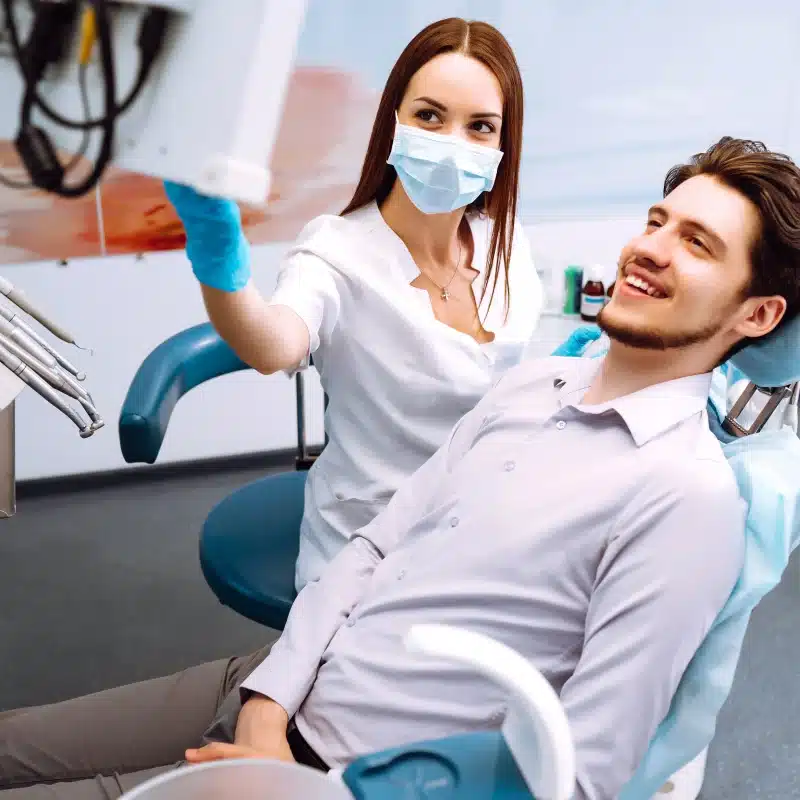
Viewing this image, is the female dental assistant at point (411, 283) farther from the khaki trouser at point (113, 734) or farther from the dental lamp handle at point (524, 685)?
Answer: the dental lamp handle at point (524, 685)

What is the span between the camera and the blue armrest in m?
1.36

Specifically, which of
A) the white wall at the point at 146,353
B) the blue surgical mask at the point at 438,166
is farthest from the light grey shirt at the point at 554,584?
the white wall at the point at 146,353

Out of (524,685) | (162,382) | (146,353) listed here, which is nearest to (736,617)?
(524,685)

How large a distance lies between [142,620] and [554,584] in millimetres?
1580

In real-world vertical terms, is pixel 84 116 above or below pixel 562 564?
above

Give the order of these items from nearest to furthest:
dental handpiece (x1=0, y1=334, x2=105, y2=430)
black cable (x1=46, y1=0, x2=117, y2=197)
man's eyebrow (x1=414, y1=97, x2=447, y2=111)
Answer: black cable (x1=46, y1=0, x2=117, y2=197), dental handpiece (x1=0, y1=334, x2=105, y2=430), man's eyebrow (x1=414, y1=97, x2=447, y2=111)

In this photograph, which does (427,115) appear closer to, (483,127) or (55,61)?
(483,127)

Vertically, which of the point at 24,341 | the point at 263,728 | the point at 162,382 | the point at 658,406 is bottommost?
the point at 263,728

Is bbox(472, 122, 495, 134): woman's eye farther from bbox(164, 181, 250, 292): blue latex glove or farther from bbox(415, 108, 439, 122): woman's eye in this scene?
bbox(164, 181, 250, 292): blue latex glove

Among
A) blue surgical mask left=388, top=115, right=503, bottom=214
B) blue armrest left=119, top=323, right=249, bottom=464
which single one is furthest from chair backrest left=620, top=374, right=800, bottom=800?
blue armrest left=119, top=323, right=249, bottom=464

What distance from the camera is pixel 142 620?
2.27 metres

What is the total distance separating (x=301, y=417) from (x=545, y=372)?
2.60ft

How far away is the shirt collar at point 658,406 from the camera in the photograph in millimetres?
971

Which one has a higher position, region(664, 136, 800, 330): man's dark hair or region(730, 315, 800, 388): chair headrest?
region(664, 136, 800, 330): man's dark hair
